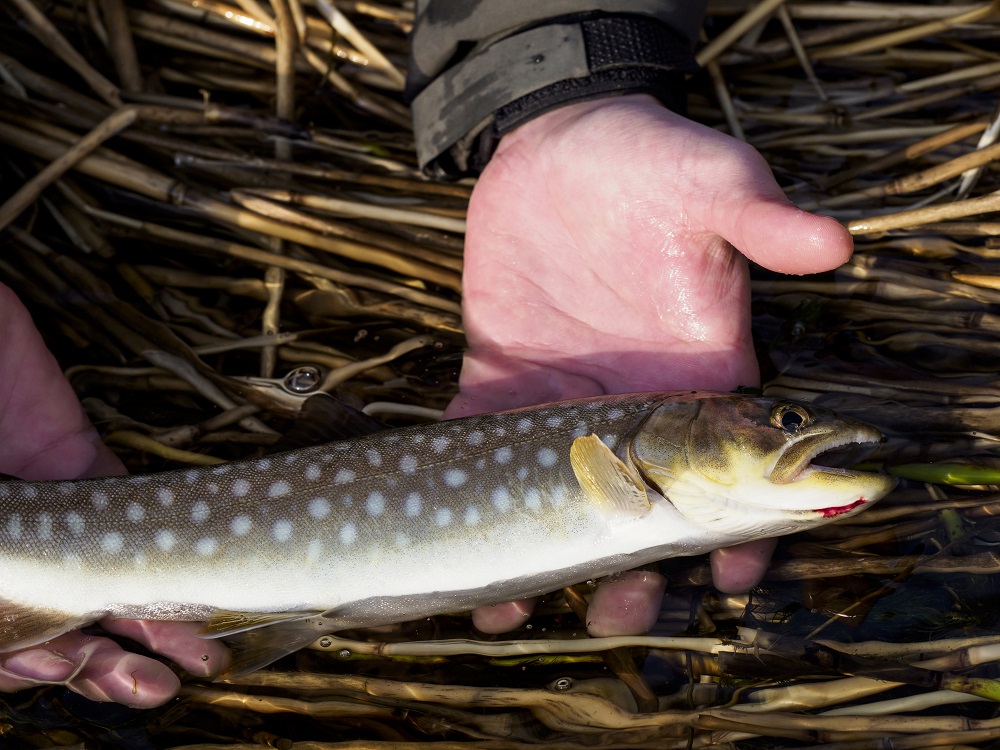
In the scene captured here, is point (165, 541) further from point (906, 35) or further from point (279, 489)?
point (906, 35)

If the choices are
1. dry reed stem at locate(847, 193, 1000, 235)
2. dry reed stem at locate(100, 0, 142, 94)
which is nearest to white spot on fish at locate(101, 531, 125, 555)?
dry reed stem at locate(100, 0, 142, 94)

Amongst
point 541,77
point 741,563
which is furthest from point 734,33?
point 741,563

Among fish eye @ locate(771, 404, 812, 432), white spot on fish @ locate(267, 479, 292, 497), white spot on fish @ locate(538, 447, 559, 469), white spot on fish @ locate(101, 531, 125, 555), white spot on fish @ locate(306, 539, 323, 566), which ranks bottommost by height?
white spot on fish @ locate(101, 531, 125, 555)

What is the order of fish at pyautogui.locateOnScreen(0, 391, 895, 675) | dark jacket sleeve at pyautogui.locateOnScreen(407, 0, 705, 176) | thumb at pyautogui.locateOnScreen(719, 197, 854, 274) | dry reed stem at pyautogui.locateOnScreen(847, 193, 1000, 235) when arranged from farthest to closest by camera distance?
dark jacket sleeve at pyautogui.locateOnScreen(407, 0, 705, 176), dry reed stem at pyautogui.locateOnScreen(847, 193, 1000, 235), fish at pyautogui.locateOnScreen(0, 391, 895, 675), thumb at pyautogui.locateOnScreen(719, 197, 854, 274)

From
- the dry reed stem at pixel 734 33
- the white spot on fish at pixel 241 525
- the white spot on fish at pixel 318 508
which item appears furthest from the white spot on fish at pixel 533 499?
the dry reed stem at pixel 734 33

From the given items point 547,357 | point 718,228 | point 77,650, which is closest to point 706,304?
point 718,228

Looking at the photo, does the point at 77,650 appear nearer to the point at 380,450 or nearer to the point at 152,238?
the point at 380,450

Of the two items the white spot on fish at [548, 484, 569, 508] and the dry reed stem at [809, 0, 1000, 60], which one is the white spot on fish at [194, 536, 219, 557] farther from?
the dry reed stem at [809, 0, 1000, 60]
